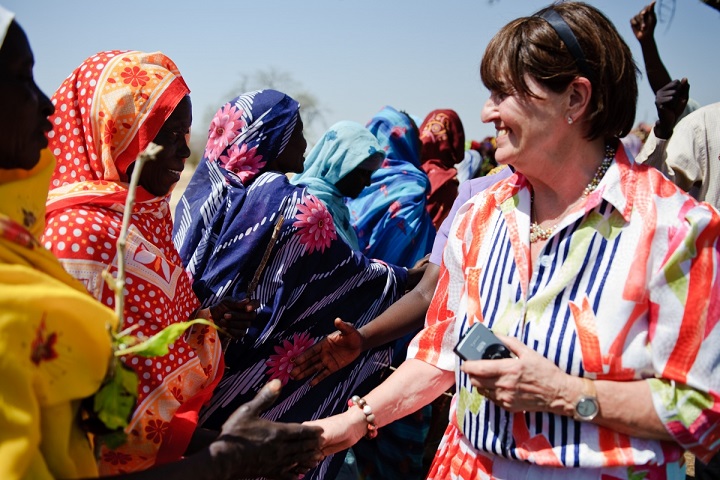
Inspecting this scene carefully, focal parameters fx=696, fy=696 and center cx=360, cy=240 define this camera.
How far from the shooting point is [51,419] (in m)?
1.38

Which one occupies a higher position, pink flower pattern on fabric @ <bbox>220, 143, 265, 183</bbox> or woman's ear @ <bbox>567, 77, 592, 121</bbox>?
woman's ear @ <bbox>567, 77, 592, 121</bbox>

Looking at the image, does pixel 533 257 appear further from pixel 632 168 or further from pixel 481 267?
pixel 632 168

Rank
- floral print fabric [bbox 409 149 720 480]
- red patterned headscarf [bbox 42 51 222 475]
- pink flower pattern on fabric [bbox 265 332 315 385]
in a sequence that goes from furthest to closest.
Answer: pink flower pattern on fabric [bbox 265 332 315 385] < red patterned headscarf [bbox 42 51 222 475] < floral print fabric [bbox 409 149 720 480]

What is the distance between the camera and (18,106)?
1.51 m

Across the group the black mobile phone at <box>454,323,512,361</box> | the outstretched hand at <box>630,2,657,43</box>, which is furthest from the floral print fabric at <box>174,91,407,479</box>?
the outstretched hand at <box>630,2,657,43</box>

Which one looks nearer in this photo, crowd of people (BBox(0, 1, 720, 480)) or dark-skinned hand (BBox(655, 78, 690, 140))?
crowd of people (BBox(0, 1, 720, 480))

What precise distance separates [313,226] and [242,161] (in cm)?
57

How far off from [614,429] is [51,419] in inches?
53.8

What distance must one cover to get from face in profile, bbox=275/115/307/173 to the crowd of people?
60 centimetres

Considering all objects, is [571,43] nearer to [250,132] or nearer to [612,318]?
[612,318]

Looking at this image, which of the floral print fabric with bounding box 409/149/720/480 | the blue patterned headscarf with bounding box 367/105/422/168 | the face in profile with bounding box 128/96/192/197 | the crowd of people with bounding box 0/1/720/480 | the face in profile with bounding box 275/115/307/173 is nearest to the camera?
the crowd of people with bounding box 0/1/720/480

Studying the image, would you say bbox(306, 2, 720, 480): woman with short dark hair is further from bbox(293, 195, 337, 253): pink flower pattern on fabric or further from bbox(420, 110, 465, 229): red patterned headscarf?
bbox(420, 110, 465, 229): red patterned headscarf

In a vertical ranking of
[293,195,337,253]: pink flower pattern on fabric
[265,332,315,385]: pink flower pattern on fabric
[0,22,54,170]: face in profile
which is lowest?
[265,332,315,385]: pink flower pattern on fabric

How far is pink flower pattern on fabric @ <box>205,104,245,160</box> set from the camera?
358cm
